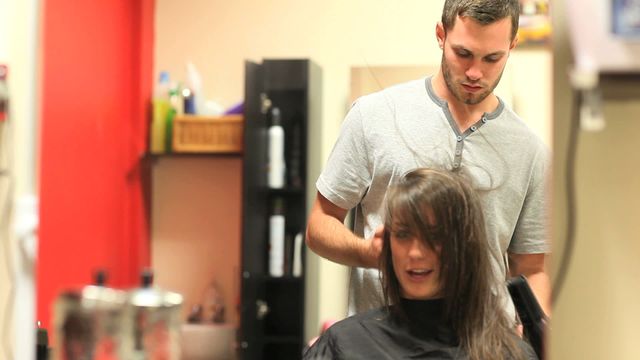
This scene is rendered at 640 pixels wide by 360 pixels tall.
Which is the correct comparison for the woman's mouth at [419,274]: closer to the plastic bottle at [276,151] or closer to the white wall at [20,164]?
the plastic bottle at [276,151]

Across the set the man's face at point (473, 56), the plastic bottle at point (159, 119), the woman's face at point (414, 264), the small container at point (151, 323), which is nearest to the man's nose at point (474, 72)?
the man's face at point (473, 56)

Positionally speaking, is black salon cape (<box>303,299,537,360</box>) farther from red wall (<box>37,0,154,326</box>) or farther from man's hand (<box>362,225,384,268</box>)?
red wall (<box>37,0,154,326</box>)

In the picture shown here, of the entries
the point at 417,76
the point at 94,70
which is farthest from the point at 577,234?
the point at 94,70

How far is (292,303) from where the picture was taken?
56.1 inches

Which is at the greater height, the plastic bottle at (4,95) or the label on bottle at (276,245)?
the plastic bottle at (4,95)

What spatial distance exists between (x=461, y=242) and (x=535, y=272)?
0.52ft

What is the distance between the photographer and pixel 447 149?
1.30 meters

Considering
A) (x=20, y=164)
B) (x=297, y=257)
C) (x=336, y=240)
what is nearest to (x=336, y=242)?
(x=336, y=240)

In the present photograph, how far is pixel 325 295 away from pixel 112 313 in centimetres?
40

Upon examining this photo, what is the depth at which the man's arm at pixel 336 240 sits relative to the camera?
4.28 ft

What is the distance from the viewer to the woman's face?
125 cm

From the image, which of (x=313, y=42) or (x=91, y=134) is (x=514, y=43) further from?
(x=91, y=134)

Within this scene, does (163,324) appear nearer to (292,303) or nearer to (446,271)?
(292,303)

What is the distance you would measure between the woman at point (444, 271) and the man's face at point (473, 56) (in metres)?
0.16
